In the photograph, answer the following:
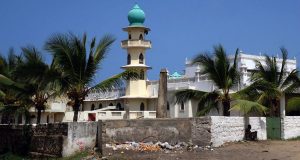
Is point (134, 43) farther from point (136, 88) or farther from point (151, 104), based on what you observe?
point (151, 104)

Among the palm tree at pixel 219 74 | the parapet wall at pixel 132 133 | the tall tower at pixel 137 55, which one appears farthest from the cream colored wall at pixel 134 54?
the parapet wall at pixel 132 133

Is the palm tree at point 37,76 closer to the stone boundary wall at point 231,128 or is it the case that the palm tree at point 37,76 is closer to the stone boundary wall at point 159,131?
the stone boundary wall at point 159,131

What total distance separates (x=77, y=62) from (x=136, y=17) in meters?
25.1

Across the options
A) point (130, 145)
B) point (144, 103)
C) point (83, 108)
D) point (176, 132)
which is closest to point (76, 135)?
point (130, 145)

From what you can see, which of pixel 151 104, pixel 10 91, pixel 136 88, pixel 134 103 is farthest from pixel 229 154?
pixel 136 88

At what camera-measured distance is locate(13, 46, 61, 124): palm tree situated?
73.0 ft

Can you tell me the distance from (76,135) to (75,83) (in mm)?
2735

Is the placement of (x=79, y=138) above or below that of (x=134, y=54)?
below

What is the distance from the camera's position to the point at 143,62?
46625 mm

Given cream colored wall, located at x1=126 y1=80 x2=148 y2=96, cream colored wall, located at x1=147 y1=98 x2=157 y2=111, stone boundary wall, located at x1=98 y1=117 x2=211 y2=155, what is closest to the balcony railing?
cream colored wall, located at x1=126 y1=80 x2=148 y2=96

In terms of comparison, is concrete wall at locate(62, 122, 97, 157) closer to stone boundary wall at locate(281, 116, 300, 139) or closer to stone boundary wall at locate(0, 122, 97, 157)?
stone boundary wall at locate(0, 122, 97, 157)

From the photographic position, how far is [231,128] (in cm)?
2234

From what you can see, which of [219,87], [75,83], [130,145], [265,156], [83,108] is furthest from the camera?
[83,108]

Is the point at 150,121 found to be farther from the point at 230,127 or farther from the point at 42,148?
the point at 42,148
